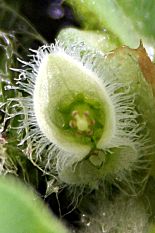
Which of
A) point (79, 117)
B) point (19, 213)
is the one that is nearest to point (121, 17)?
point (79, 117)

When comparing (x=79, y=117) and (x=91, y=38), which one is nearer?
(x=79, y=117)

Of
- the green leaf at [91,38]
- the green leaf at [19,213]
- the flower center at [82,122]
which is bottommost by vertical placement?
the green leaf at [19,213]

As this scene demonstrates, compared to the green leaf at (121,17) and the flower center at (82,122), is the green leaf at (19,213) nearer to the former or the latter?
the flower center at (82,122)

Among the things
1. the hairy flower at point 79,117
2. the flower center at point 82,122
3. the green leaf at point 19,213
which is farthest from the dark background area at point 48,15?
the green leaf at point 19,213

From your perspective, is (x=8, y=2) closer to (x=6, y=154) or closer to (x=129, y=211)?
(x=6, y=154)

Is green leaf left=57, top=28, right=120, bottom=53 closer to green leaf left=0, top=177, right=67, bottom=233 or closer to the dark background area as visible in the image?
the dark background area

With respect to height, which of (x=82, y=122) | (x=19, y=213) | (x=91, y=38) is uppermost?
(x=91, y=38)

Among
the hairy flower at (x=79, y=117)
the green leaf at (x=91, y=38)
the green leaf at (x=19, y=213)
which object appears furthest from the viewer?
the green leaf at (x=91, y=38)

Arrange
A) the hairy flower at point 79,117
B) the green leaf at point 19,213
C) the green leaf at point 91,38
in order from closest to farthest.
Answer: the green leaf at point 19,213 < the hairy flower at point 79,117 < the green leaf at point 91,38

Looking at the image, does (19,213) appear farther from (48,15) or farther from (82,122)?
(48,15)

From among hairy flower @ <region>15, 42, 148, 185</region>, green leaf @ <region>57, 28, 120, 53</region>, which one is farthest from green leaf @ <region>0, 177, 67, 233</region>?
green leaf @ <region>57, 28, 120, 53</region>
